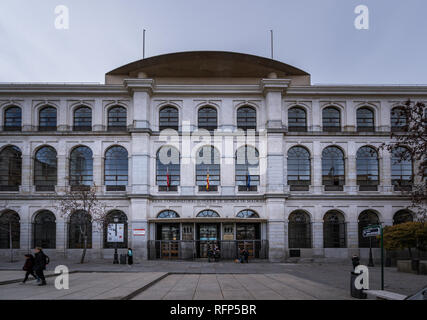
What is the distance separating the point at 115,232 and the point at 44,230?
24.8 ft

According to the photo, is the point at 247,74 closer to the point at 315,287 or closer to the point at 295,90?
the point at 295,90

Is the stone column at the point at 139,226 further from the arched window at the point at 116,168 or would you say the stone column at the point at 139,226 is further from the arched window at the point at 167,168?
the arched window at the point at 167,168

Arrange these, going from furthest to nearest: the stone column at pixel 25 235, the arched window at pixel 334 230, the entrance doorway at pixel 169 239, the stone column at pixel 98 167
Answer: the stone column at pixel 98 167 → the arched window at pixel 334 230 → the stone column at pixel 25 235 → the entrance doorway at pixel 169 239

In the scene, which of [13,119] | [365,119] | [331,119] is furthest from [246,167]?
[13,119]

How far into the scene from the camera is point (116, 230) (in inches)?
1496

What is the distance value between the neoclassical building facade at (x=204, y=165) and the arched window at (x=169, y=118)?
11 cm

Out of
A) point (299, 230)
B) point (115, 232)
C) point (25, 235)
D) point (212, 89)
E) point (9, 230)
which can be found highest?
point (212, 89)

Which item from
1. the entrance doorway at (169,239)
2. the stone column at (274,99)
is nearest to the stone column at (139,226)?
the entrance doorway at (169,239)

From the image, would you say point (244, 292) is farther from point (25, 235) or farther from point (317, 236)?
point (25, 235)

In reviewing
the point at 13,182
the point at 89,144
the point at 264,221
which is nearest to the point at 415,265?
the point at 264,221

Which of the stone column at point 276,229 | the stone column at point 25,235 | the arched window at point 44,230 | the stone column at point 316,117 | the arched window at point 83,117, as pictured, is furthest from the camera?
the arched window at point 83,117

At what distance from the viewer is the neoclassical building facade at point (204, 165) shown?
38562 mm

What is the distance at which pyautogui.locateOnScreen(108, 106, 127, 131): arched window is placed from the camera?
4091 centimetres

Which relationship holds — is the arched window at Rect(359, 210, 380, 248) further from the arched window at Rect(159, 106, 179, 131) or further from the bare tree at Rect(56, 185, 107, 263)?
the bare tree at Rect(56, 185, 107, 263)
